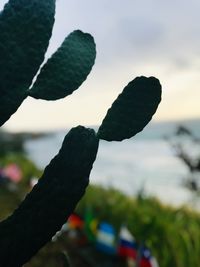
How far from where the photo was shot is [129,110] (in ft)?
2.85

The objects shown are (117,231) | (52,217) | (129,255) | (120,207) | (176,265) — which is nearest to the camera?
(52,217)

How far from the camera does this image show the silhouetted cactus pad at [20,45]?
33.3 inches

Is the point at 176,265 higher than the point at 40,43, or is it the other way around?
the point at 40,43

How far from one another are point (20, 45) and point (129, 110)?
0.58ft

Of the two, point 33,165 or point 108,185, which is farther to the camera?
point 33,165

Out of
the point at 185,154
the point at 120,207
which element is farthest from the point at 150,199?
the point at 185,154

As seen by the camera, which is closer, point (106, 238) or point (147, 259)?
point (147, 259)

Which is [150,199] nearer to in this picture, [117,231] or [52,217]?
[117,231]

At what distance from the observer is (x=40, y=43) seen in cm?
86

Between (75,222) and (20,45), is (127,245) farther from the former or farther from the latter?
(20,45)

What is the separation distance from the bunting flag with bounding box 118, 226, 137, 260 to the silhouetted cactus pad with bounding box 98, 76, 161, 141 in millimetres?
2394

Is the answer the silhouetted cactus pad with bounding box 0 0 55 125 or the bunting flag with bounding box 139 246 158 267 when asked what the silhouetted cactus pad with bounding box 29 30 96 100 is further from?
the bunting flag with bounding box 139 246 158 267

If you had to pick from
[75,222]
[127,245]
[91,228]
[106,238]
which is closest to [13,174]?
[75,222]

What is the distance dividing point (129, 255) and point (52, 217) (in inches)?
99.8
